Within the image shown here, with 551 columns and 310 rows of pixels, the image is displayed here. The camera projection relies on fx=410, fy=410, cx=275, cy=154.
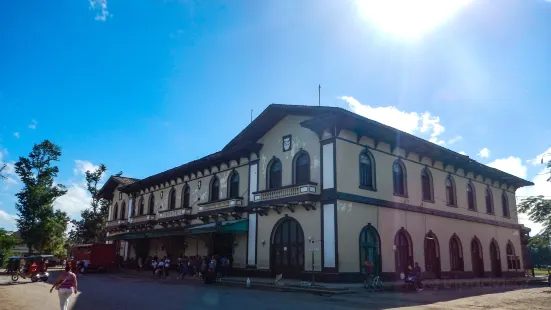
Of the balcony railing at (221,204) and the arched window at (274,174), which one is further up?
the arched window at (274,174)

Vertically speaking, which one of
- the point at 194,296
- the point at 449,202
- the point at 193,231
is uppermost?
the point at 449,202

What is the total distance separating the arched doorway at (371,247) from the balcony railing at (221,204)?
27.4 feet

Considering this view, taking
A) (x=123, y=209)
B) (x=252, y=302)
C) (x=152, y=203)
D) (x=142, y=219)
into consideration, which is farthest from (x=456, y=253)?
(x=123, y=209)

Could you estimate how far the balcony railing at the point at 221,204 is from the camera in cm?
2573

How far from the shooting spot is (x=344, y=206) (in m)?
20.2

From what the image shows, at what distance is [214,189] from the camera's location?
30125mm

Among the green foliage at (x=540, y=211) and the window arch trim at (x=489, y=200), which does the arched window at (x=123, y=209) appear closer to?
the window arch trim at (x=489, y=200)

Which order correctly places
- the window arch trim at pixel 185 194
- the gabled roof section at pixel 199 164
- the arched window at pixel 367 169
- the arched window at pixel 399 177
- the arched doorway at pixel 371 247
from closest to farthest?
1. the arched doorway at pixel 371 247
2. the arched window at pixel 367 169
3. the arched window at pixel 399 177
4. the gabled roof section at pixel 199 164
5. the window arch trim at pixel 185 194

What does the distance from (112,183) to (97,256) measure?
523 inches

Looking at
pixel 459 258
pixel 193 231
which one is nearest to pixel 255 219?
pixel 193 231

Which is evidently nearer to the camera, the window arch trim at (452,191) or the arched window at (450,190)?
the window arch trim at (452,191)

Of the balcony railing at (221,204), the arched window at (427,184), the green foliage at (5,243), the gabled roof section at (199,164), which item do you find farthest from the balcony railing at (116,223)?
the arched window at (427,184)

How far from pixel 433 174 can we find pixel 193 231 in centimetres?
1571

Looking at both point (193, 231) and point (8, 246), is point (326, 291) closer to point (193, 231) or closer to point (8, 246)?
point (193, 231)
